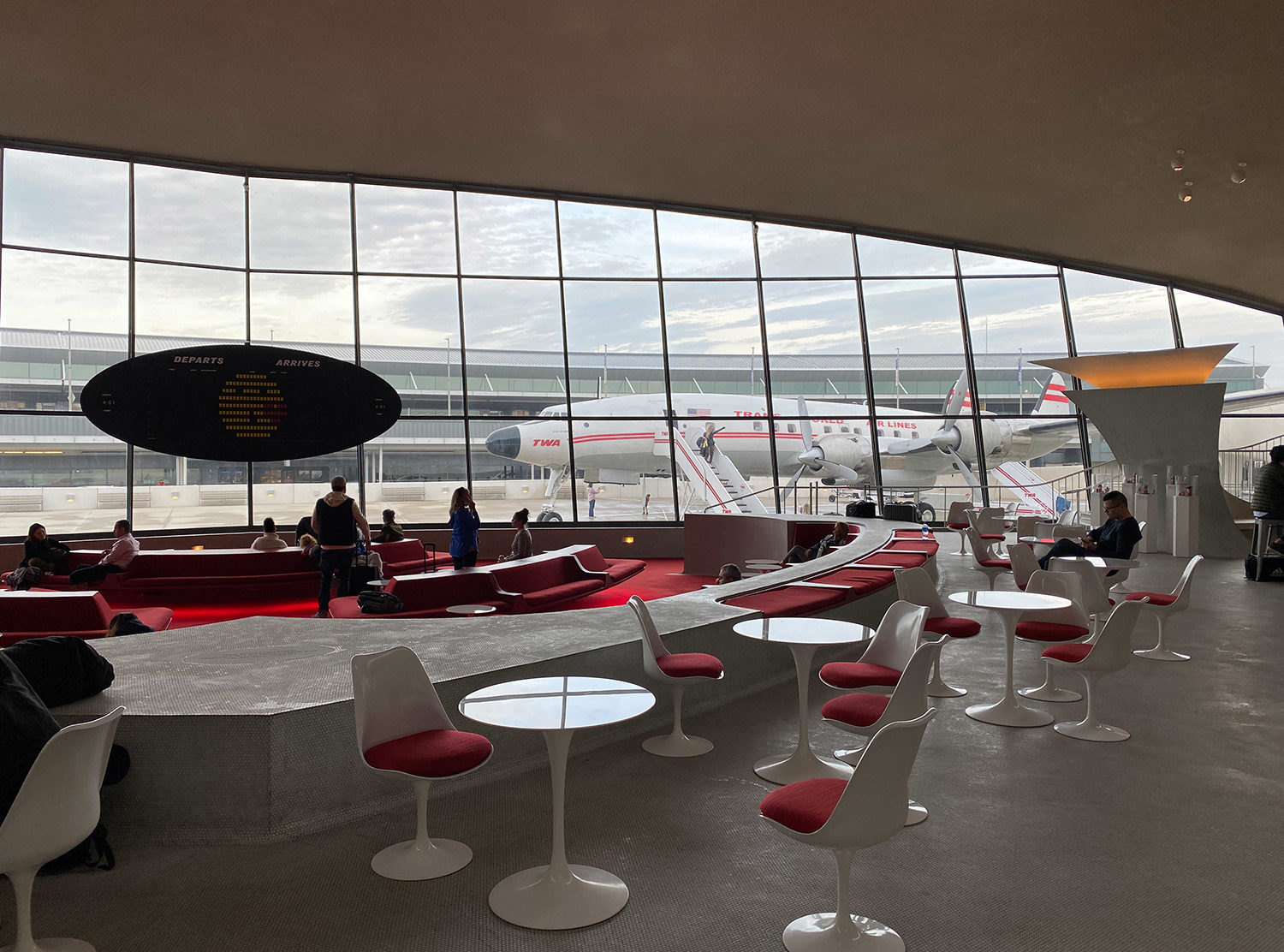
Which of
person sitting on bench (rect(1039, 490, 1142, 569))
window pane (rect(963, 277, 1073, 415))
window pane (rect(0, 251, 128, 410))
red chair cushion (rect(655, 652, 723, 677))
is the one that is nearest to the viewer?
red chair cushion (rect(655, 652, 723, 677))

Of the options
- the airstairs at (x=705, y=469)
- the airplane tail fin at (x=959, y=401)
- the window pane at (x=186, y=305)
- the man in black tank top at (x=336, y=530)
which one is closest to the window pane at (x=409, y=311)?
the window pane at (x=186, y=305)

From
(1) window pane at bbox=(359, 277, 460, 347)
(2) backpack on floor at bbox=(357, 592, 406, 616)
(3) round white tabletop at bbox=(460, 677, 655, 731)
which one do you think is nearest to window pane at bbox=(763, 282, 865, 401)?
(1) window pane at bbox=(359, 277, 460, 347)

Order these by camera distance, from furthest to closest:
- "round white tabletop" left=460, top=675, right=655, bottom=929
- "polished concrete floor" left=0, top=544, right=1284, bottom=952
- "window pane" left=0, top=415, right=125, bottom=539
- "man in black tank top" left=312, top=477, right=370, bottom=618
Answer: "window pane" left=0, top=415, right=125, bottom=539, "man in black tank top" left=312, top=477, right=370, bottom=618, "round white tabletop" left=460, top=675, right=655, bottom=929, "polished concrete floor" left=0, top=544, right=1284, bottom=952

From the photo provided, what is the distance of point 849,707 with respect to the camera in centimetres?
322

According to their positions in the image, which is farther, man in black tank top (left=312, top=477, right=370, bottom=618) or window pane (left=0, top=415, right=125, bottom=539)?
window pane (left=0, top=415, right=125, bottom=539)

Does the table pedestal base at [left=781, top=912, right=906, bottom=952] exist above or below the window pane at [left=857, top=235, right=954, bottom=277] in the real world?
below

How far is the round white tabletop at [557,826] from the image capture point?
250cm

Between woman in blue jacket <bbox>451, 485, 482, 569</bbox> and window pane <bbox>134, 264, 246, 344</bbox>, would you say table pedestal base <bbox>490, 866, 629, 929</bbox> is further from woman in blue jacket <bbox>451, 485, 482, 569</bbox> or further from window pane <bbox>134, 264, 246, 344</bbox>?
window pane <bbox>134, 264, 246, 344</bbox>

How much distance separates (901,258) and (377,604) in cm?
962

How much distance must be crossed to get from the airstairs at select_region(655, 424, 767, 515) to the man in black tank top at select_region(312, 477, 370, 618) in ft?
19.3

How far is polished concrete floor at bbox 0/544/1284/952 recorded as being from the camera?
93.7 inches

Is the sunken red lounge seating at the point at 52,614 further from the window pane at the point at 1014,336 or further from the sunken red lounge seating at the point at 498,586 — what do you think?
the window pane at the point at 1014,336

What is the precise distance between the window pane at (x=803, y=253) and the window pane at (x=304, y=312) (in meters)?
6.19

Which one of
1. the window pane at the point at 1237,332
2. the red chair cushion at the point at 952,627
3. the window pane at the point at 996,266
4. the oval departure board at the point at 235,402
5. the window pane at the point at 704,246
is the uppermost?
the window pane at the point at 704,246
